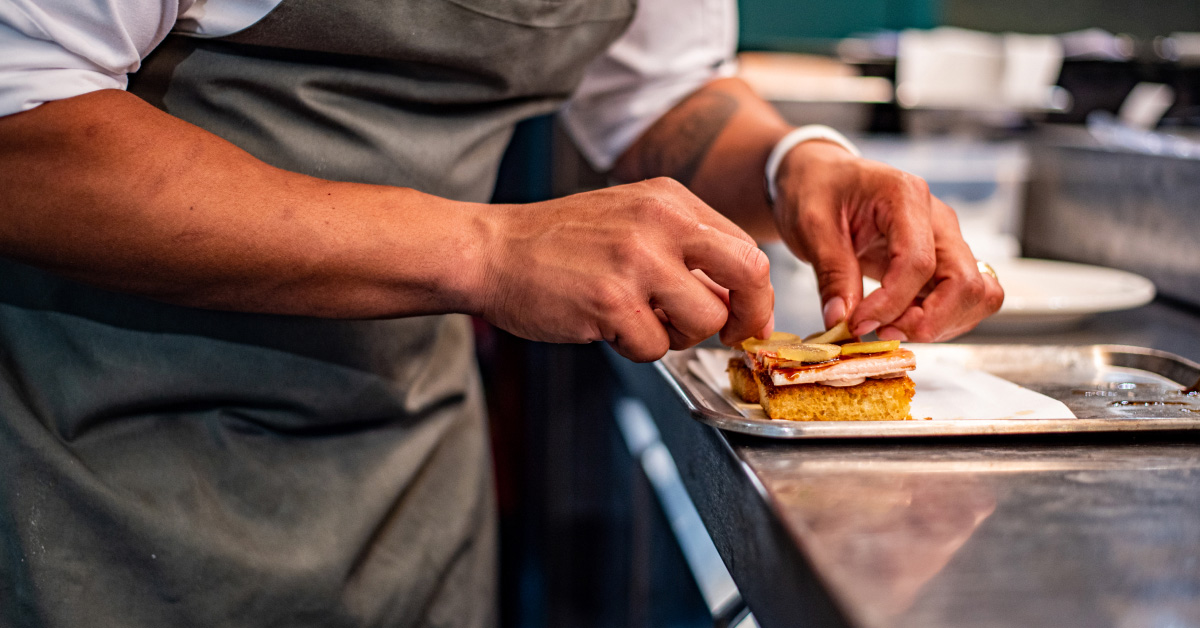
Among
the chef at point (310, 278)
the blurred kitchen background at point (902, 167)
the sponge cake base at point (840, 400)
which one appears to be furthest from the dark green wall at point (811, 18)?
the sponge cake base at point (840, 400)

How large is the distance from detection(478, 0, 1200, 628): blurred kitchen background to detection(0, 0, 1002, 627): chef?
1.12 feet

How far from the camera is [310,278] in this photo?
0.65m

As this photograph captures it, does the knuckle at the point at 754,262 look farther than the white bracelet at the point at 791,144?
No

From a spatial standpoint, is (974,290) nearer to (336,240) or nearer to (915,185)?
(915,185)

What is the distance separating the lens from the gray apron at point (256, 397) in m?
0.76

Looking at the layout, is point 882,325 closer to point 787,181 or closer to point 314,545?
point 787,181

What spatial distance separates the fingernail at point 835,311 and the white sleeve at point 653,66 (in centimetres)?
52

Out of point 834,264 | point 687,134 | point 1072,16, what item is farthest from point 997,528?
point 1072,16

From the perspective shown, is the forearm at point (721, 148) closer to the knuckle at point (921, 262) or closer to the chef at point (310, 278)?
the chef at point (310, 278)

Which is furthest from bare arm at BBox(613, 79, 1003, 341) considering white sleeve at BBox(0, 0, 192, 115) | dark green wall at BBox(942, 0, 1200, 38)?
dark green wall at BBox(942, 0, 1200, 38)

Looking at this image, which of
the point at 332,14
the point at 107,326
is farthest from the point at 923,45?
the point at 107,326

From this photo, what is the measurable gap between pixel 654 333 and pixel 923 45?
260cm

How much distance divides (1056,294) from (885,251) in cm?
48

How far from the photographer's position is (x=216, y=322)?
803mm
